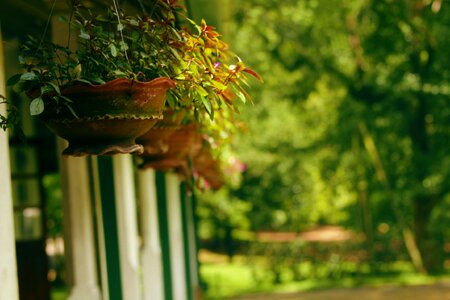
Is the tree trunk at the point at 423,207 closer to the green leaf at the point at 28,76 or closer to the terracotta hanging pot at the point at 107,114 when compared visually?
the terracotta hanging pot at the point at 107,114

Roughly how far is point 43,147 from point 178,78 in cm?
597

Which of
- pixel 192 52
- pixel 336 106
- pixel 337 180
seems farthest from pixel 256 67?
pixel 192 52

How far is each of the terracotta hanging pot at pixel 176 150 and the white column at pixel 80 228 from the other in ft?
1.61

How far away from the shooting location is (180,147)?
365 centimetres

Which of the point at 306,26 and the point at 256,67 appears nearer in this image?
the point at 306,26

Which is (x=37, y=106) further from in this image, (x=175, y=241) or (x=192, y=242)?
(x=192, y=242)

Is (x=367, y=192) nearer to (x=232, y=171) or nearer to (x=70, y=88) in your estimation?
(x=232, y=171)

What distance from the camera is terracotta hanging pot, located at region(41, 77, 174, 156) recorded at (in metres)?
2.06

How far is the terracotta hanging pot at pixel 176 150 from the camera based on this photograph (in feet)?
11.6

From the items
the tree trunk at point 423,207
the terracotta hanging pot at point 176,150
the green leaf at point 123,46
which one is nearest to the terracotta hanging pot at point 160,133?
the terracotta hanging pot at point 176,150

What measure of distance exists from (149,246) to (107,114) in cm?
352

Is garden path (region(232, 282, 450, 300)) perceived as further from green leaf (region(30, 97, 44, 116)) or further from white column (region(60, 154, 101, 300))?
green leaf (region(30, 97, 44, 116))

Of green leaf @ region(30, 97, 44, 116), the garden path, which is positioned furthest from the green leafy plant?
the garden path

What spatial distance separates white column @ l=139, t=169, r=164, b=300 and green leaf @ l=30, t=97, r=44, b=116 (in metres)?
3.33
